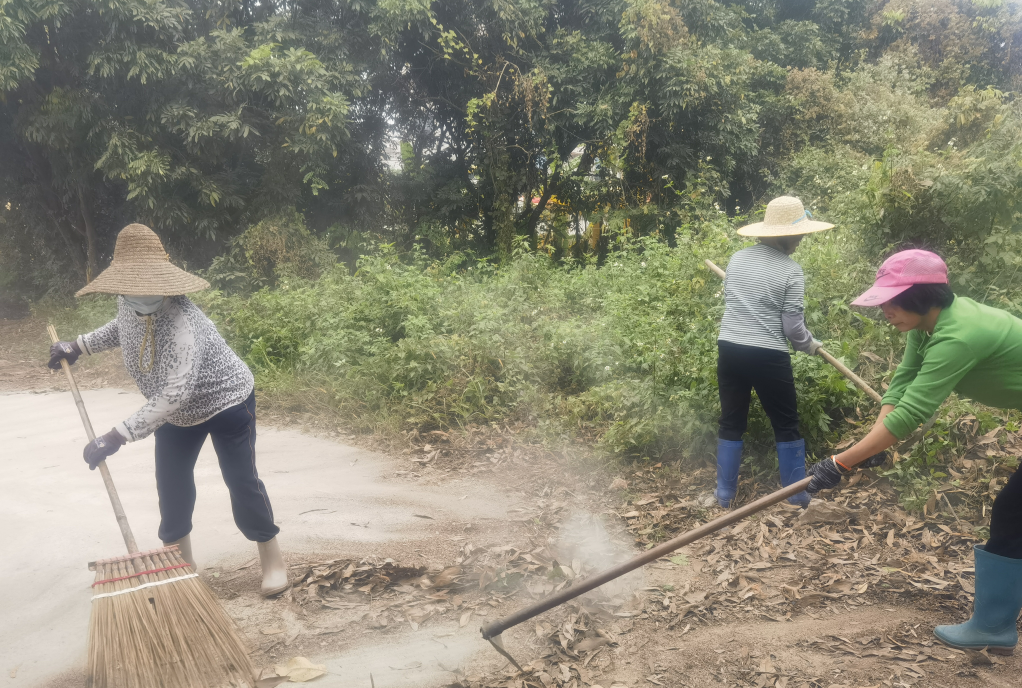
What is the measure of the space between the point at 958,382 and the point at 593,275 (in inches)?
240

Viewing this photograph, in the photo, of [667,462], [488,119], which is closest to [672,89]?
[488,119]

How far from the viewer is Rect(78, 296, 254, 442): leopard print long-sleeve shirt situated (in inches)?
120

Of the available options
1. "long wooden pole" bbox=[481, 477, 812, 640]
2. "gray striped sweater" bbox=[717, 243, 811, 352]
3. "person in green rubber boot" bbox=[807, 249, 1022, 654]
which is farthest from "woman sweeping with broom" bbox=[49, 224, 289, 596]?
"gray striped sweater" bbox=[717, 243, 811, 352]

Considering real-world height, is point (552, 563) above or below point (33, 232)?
below

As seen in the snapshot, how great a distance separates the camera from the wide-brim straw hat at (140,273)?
303 cm

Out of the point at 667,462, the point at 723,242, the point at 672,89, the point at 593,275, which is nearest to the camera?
the point at 667,462

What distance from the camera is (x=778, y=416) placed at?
405 cm

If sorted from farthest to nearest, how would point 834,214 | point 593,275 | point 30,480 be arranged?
point 593,275 → point 834,214 → point 30,480

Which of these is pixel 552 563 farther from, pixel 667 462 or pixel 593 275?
pixel 593 275

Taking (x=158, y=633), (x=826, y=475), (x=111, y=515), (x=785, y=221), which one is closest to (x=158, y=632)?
(x=158, y=633)

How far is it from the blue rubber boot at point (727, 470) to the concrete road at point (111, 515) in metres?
1.48

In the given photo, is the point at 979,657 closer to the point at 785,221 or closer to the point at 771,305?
the point at 771,305

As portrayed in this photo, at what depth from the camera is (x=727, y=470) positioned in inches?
166

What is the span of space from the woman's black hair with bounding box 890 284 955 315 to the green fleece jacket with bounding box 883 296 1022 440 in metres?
0.05
